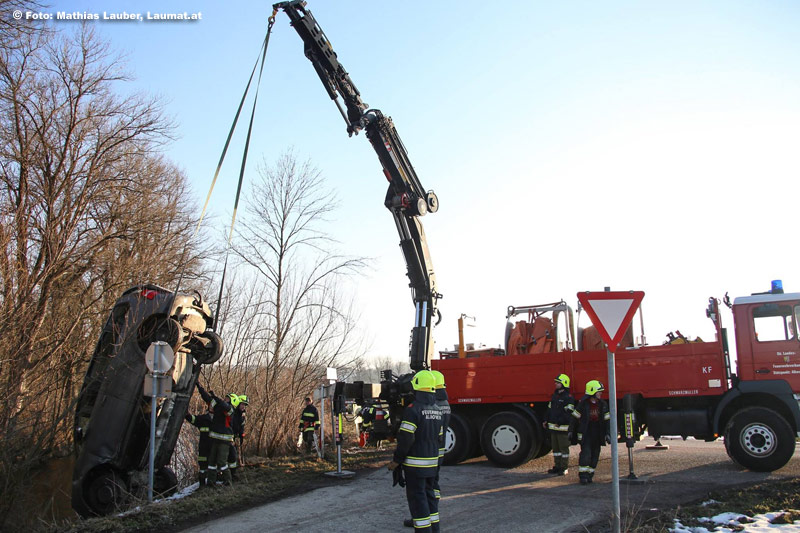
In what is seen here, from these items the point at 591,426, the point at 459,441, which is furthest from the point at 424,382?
the point at 459,441

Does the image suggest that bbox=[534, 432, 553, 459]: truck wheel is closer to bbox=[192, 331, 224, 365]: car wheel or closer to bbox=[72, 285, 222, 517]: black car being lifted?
bbox=[192, 331, 224, 365]: car wheel

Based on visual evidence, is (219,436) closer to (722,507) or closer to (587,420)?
(587,420)

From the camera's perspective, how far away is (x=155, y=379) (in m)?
8.86

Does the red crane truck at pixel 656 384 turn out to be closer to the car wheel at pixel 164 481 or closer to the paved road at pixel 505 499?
the paved road at pixel 505 499

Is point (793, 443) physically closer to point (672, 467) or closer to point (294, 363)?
point (672, 467)

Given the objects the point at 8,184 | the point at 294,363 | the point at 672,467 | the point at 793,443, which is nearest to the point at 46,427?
the point at 8,184

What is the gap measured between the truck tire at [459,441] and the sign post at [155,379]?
5954mm

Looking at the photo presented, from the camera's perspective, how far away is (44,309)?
988 centimetres

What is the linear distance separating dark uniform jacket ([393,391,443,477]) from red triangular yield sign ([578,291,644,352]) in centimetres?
186

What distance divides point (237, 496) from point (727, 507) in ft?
22.0

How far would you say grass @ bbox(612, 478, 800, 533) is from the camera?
6.91 meters

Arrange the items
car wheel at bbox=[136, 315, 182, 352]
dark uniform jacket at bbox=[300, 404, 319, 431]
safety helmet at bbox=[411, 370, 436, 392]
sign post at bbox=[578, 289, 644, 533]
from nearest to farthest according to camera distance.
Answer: sign post at bbox=[578, 289, 644, 533] < safety helmet at bbox=[411, 370, 436, 392] < car wheel at bbox=[136, 315, 182, 352] < dark uniform jacket at bbox=[300, 404, 319, 431]

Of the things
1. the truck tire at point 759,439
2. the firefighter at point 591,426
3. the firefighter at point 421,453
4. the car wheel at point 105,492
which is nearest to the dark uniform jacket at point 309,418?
the car wheel at point 105,492

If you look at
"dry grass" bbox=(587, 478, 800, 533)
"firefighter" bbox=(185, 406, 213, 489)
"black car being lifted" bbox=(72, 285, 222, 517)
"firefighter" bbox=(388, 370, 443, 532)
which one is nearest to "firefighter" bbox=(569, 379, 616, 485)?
"dry grass" bbox=(587, 478, 800, 533)
